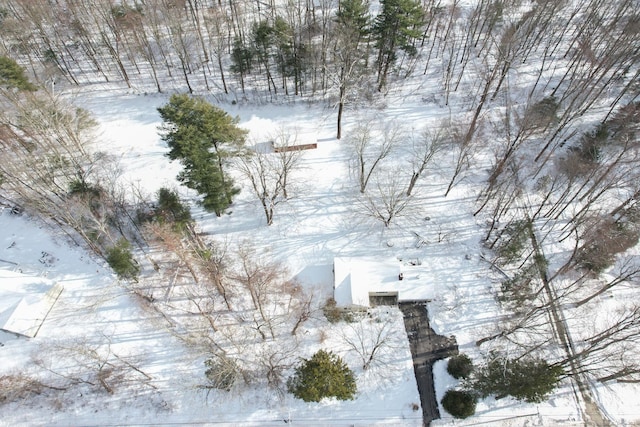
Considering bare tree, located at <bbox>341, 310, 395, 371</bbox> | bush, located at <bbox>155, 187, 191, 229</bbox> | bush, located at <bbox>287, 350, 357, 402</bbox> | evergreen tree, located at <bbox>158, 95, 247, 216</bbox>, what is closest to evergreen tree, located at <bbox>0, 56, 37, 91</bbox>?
bush, located at <bbox>155, 187, 191, 229</bbox>

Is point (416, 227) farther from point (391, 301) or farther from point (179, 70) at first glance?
point (179, 70)

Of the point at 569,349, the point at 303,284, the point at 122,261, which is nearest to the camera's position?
the point at 569,349

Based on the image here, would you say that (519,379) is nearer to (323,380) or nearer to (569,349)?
(569,349)

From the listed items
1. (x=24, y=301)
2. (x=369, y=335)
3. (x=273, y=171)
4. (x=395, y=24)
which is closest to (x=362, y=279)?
(x=369, y=335)

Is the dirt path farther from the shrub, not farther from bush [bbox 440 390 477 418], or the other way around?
the shrub

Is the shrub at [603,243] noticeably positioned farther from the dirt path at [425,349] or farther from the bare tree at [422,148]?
the bare tree at [422,148]

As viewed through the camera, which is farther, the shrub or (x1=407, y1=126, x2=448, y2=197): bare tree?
(x1=407, y1=126, x2=448, y2=197): bare tree

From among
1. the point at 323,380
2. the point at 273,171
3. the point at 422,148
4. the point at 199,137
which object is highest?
the point at 422,148
